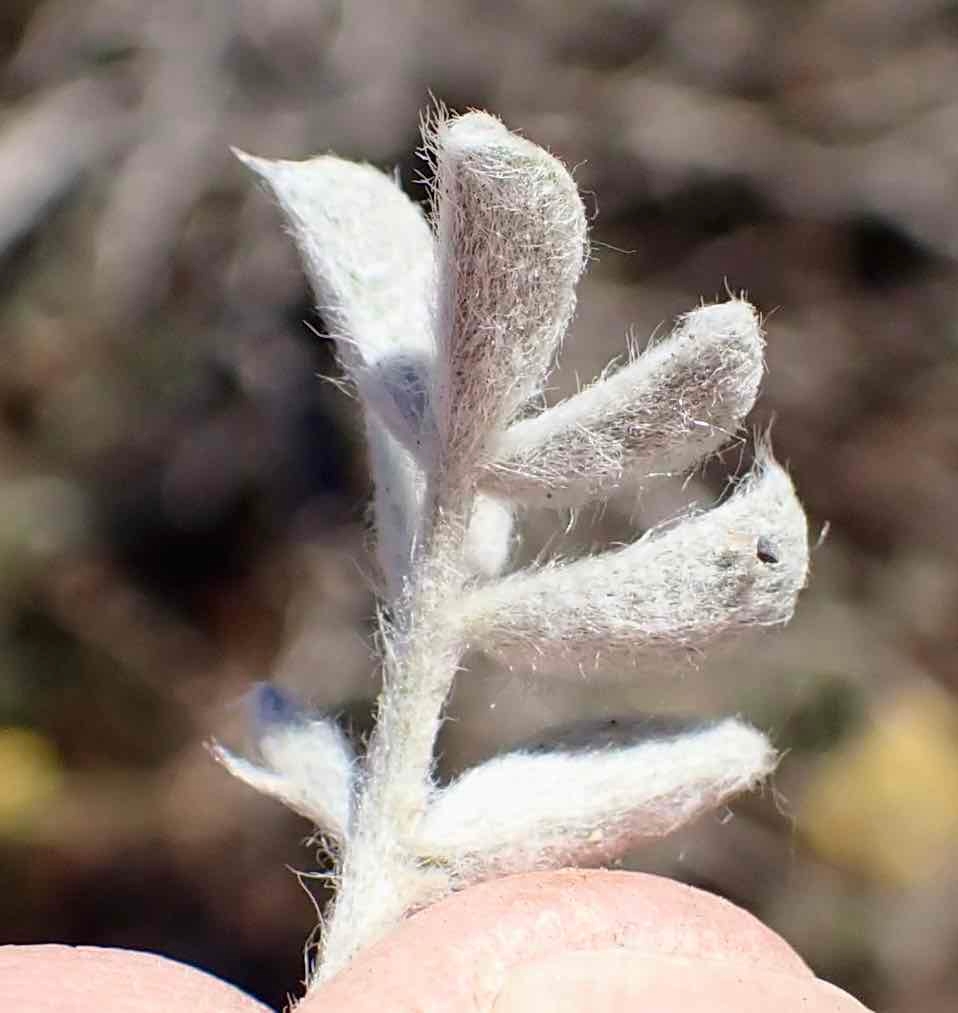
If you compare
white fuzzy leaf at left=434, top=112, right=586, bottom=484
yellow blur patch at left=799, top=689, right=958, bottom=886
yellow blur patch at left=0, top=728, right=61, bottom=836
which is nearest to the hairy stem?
white fuzzy leaf at left=434, top=112, right=586, bottom=484

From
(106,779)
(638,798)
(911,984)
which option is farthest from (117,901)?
(638,798)

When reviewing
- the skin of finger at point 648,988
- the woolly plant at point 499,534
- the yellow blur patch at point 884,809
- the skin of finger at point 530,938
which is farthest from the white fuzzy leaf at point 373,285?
the yellow blur patch at point 884,809

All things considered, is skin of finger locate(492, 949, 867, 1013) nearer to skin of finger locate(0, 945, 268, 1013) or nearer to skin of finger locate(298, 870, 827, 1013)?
skin of finger locate(298, 870, 827, 1013)

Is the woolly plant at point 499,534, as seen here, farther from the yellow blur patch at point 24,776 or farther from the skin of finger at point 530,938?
the yellow blur patch at point 24,776

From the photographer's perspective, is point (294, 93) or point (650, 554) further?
point (294, 93)

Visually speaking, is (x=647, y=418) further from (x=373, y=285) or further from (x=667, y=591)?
(x=373, y=285)

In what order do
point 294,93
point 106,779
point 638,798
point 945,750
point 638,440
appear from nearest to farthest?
1. point 638,440
2. point 638,798
3. point 294,93
4. point 945,750
5. point 106,779

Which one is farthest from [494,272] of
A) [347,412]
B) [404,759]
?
[347,412]

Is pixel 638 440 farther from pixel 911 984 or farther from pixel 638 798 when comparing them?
pixel 911 984
